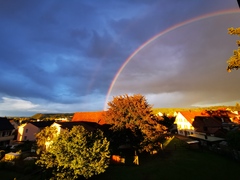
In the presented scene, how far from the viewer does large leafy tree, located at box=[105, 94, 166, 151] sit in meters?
31.6

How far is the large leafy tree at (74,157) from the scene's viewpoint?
745 inches

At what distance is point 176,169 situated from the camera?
83.1 feet

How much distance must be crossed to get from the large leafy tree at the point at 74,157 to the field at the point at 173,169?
437 centimetres

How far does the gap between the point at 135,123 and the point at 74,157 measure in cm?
1635

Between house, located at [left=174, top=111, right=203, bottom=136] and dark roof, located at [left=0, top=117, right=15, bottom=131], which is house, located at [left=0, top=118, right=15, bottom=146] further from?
house, located at [left=174, top=111, right=203, bottom=136]

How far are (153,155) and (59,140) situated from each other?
2087 centimetres

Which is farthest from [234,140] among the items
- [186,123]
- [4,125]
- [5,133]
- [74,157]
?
[4,125]

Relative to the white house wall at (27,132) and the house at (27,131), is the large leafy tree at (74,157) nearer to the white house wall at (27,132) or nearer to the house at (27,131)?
the house at (27,131)

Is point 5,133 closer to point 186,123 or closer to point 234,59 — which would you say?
point 186,123

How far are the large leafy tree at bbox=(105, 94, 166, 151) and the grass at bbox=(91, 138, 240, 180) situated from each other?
356 centimetres

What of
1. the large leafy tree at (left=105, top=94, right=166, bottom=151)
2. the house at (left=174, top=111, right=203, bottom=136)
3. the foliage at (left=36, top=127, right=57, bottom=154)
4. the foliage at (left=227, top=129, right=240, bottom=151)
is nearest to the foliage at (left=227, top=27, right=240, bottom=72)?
the large leafy tree at (left=105, top=94, right=166, bottom=151)

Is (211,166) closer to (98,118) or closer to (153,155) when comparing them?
(153,155)

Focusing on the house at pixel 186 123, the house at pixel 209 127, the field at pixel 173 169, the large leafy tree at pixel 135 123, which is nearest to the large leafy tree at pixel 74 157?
the field at pixel 173 169

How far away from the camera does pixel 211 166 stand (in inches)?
1070
